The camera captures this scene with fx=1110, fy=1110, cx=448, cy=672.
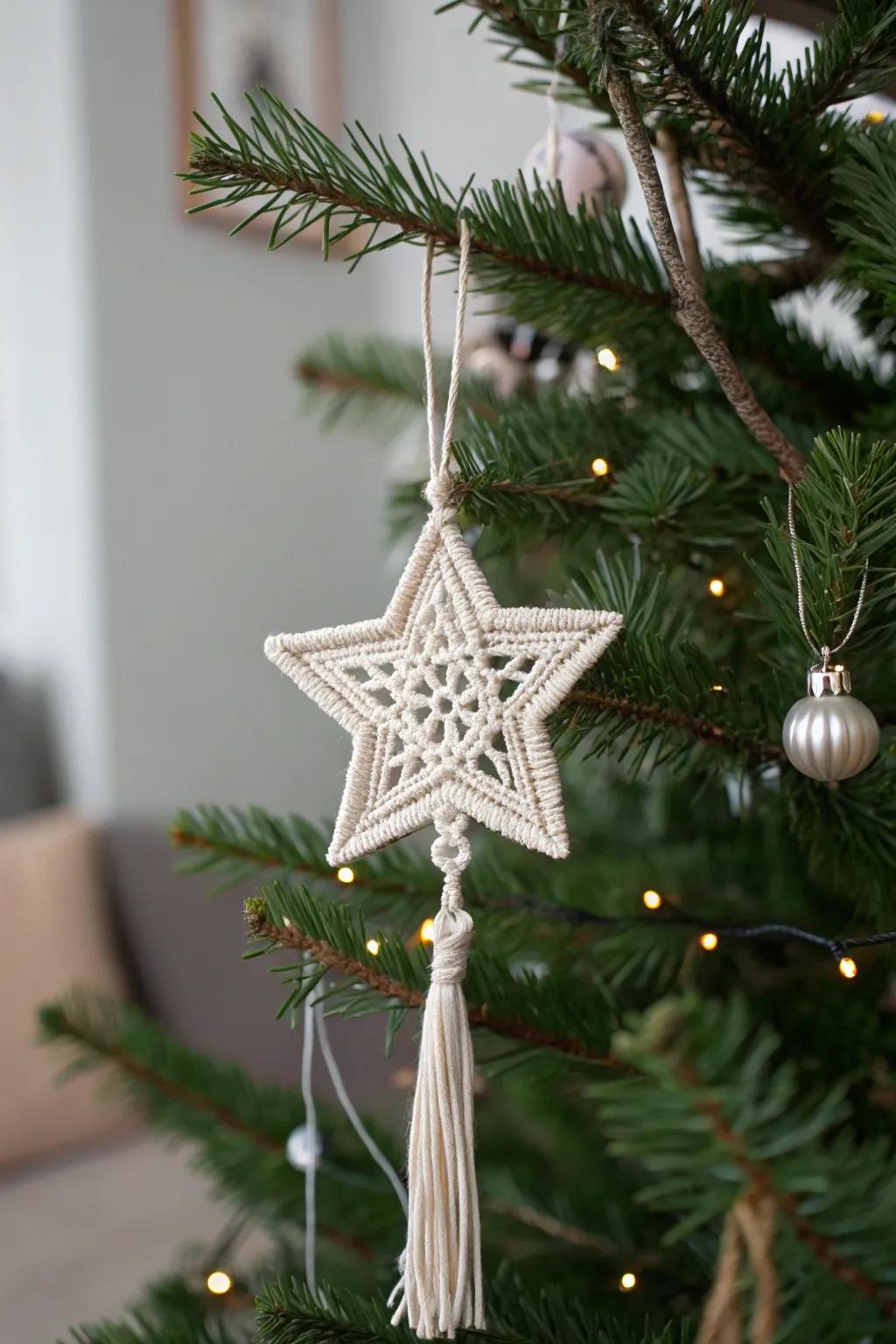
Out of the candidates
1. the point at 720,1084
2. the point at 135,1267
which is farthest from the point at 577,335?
the point at 135,1267

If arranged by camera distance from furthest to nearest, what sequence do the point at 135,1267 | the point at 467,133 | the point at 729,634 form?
the point at 467,133, the point at 135,1267, the point at 729,634

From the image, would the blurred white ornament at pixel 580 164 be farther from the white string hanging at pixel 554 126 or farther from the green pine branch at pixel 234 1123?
the green pine branch at pixel 234 1123

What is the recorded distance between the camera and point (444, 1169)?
379 mm

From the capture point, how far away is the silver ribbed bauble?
359mm

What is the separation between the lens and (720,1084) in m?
0.23

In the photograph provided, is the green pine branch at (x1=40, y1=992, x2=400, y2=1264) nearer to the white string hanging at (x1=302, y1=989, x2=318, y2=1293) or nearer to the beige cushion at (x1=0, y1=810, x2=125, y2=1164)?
the white string hanging at (x1=302, y1=989, x2=318, y2=1293)

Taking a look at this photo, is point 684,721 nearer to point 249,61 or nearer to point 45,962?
point 45,962

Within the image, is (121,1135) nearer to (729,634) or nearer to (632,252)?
(729,634)

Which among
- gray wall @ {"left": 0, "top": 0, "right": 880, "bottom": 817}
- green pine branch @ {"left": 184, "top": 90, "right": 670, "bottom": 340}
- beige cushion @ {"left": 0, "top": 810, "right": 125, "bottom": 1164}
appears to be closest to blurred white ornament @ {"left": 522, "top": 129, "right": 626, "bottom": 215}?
green pine branch @ {"left": 184, "top": 90, "right": 670, "bottom": 340}

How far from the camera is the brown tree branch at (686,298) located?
364 mm

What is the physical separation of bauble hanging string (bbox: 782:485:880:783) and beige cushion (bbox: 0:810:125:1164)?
93 centimetres

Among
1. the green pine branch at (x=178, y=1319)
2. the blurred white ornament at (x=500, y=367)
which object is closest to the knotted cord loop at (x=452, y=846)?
the green pine branch at (x=178, y=1319)

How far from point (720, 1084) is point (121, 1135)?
112 cm

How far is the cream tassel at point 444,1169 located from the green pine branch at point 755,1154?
0.44ft
